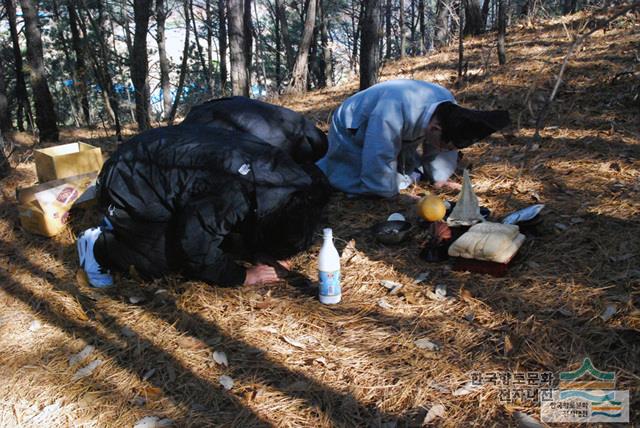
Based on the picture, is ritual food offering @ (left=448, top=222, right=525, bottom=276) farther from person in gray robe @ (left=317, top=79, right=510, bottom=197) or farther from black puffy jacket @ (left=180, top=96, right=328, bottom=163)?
black puffy jacket @ (left=180, top=96, right=328, bottom=163)

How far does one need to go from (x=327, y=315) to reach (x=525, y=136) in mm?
3081

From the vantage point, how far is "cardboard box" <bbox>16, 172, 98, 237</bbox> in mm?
3750

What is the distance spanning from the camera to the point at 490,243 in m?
2.69

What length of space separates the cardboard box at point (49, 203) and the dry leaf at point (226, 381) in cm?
239

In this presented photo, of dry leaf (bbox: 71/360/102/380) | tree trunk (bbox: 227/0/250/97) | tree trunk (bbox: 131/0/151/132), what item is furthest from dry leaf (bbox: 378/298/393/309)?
tree trunk (bbox: 131/0/151/132)

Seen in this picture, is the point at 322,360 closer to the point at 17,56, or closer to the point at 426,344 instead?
the point at 426,344

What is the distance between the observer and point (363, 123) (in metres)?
3.82

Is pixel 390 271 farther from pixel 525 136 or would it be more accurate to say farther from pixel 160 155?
pixel 525 136

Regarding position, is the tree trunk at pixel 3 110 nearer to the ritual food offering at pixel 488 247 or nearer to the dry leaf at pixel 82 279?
the dry leaf at pixel 82 279

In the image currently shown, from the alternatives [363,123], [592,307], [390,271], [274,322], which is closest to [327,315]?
[274,322]

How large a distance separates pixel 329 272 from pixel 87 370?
1313mm

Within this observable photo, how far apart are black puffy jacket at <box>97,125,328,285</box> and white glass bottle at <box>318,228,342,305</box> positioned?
0.37m

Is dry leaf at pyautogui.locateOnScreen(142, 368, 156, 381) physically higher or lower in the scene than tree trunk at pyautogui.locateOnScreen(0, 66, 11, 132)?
lower

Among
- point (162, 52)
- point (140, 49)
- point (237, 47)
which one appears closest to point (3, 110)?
point (140, 49)
